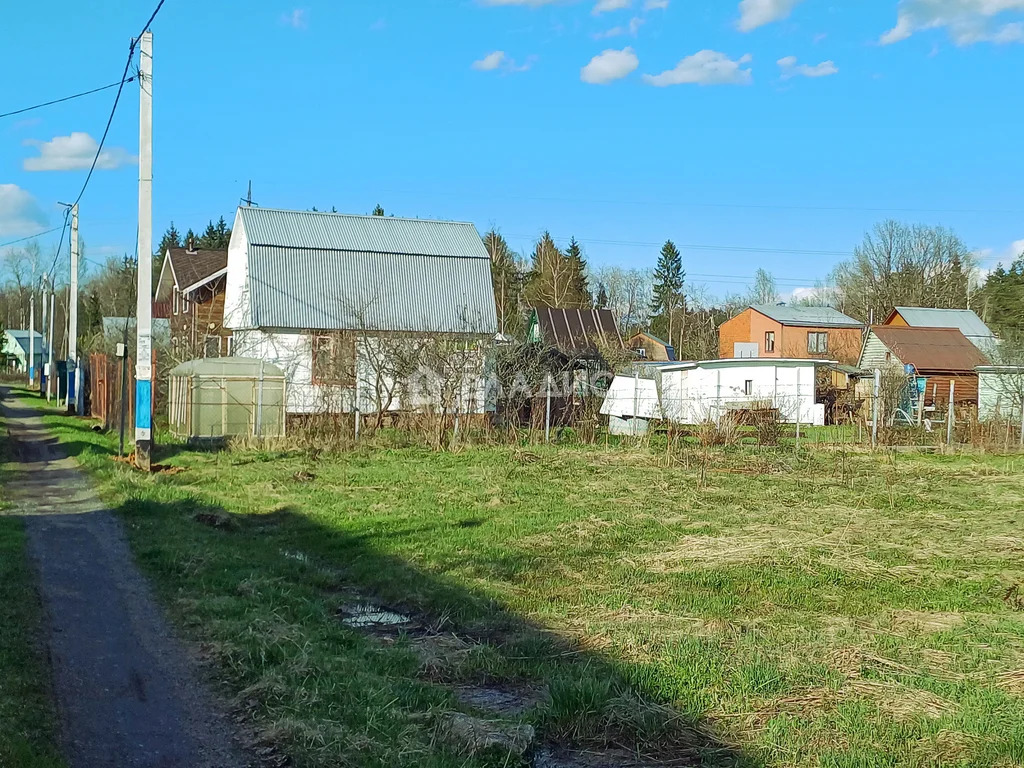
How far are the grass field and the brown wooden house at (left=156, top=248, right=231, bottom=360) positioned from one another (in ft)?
46.2

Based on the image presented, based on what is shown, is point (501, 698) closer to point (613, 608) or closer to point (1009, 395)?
point (613, 608)

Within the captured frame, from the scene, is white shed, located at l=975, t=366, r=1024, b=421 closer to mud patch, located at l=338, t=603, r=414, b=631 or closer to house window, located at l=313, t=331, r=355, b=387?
house window, located at l=313, t=331, r=355, b=387

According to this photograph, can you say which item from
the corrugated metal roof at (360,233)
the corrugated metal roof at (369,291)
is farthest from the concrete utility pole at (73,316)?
the corrugated metal roof at (369,291)

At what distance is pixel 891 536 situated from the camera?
12719 mm

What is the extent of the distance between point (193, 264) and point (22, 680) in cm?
4573

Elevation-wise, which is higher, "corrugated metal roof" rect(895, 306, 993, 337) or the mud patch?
"corrugated metal roof" rect(895, 306, 993, 337)

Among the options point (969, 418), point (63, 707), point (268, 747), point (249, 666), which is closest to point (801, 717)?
point (268, 747)

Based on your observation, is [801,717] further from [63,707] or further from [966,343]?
[966,343]

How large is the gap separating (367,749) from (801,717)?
2628mm

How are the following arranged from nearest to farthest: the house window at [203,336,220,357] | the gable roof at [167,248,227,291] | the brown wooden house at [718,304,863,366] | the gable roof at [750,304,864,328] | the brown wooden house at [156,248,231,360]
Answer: the brown wooden house at [156,248,231,360], the house window at [203,336,220,357], the gable roof at [167,248,227,291], the brown wooden house at [718,304,863,366], the gable roof at [750,304,864,328]

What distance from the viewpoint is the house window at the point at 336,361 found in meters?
26.5

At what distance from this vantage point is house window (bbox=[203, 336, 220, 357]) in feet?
105

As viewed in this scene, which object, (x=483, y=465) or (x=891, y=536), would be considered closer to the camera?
(x=891, y=536)

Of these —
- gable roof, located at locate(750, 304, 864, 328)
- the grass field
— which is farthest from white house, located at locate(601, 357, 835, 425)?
gable roof, located at locate(750, 304, 864, 328)
